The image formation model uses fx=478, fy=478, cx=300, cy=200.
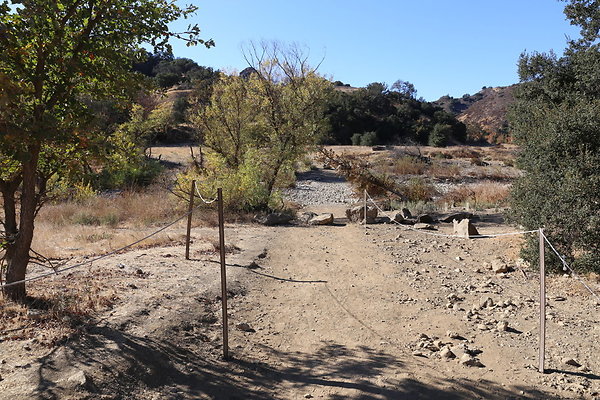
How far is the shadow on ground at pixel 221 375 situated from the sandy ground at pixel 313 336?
2 cm

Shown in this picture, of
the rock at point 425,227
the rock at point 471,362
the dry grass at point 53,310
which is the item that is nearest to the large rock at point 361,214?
the rock at point 425,227

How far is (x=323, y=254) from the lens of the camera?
10.3 m

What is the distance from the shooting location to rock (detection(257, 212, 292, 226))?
14039mm

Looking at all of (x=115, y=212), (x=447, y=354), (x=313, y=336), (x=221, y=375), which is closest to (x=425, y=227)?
(x=313, y=336)

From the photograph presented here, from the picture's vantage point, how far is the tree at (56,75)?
4293 mm

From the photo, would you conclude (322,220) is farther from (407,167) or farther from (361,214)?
A: (407,167)

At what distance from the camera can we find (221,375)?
4770 millimetres

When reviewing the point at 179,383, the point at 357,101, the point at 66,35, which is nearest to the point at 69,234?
the point at 66,35

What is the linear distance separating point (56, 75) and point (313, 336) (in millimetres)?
4146

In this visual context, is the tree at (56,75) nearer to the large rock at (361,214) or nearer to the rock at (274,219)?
the rock at (274,219)

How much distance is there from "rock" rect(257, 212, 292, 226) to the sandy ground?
448 centimetres

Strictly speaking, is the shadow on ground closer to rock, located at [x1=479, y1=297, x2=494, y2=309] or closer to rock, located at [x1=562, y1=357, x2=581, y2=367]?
rock, located at [x1=562, y1=357, x2=581, y2=367]

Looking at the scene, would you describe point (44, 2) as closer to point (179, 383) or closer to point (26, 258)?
point (26, 258)

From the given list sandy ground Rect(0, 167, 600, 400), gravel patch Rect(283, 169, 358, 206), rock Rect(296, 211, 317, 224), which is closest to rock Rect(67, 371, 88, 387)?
sandy ground Rect(0, 167, 600, 400)
